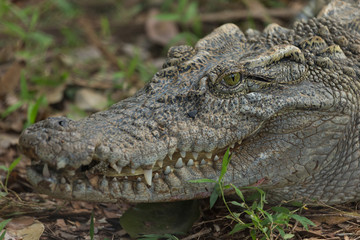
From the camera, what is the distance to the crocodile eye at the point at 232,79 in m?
2.85

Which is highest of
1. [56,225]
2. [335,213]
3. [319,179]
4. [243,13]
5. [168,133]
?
[243,13]

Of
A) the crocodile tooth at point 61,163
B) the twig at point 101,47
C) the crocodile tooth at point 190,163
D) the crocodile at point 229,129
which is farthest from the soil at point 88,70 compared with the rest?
the crocodile tooth at point 61,163

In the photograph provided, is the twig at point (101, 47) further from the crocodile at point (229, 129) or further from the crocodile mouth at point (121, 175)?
the crocodile mouth at point (121, 175)

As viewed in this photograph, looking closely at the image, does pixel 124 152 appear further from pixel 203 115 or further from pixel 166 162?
pixel 203 115

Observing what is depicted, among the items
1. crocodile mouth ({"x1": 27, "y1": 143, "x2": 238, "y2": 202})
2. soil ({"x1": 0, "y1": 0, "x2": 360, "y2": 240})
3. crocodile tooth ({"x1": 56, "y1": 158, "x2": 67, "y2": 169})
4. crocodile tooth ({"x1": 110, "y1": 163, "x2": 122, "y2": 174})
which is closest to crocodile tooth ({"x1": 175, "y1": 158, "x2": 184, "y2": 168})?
crocodile mouth ({"x1": 27, "y1": 143, "x2": 238, "y2": 202})

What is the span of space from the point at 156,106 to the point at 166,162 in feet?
1.12

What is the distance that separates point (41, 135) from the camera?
239 centimetres

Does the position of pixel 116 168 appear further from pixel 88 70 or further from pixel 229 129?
pixel 88 70

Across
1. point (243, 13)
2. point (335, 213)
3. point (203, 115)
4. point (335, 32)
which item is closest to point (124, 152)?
point (203, 115)

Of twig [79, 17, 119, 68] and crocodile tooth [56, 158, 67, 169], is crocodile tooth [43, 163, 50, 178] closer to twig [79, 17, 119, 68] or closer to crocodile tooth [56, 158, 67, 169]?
crocodile tooth [56, 158, 67, 169]

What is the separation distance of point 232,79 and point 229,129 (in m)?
0.33

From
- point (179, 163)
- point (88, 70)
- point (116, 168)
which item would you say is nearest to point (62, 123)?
point (116, 168)

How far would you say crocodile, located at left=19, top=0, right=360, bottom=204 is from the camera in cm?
245

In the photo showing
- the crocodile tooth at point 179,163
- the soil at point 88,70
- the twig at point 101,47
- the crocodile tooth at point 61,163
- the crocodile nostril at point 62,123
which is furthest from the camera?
the twig at point 101,47
